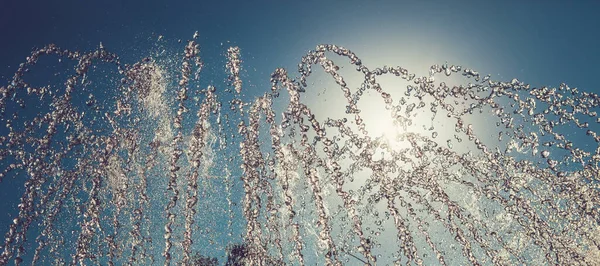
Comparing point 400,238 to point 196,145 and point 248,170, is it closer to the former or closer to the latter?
point 248,170

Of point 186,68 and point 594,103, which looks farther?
point 186,68

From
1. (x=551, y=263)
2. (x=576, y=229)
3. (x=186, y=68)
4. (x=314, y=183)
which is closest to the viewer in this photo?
(x=314, y=183)

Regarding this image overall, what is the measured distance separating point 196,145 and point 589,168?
52.3 ft

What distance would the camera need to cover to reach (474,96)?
1126cm

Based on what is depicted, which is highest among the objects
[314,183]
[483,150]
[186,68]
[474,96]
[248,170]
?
[186,68]

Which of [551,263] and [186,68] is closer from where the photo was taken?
[186,68]

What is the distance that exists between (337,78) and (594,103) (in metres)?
7.53

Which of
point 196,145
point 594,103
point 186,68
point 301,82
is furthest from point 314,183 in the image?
point 594,103

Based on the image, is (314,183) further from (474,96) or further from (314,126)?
(474,96)

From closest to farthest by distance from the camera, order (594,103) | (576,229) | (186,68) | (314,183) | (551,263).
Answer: (314,183), (594,103), (186,68), (551,263), (576,229)

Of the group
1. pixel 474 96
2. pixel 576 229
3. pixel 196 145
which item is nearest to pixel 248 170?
pixel 196 145

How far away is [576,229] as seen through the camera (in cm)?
1484

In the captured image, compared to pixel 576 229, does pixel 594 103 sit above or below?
above

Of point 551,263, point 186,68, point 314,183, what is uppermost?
point 186,68
